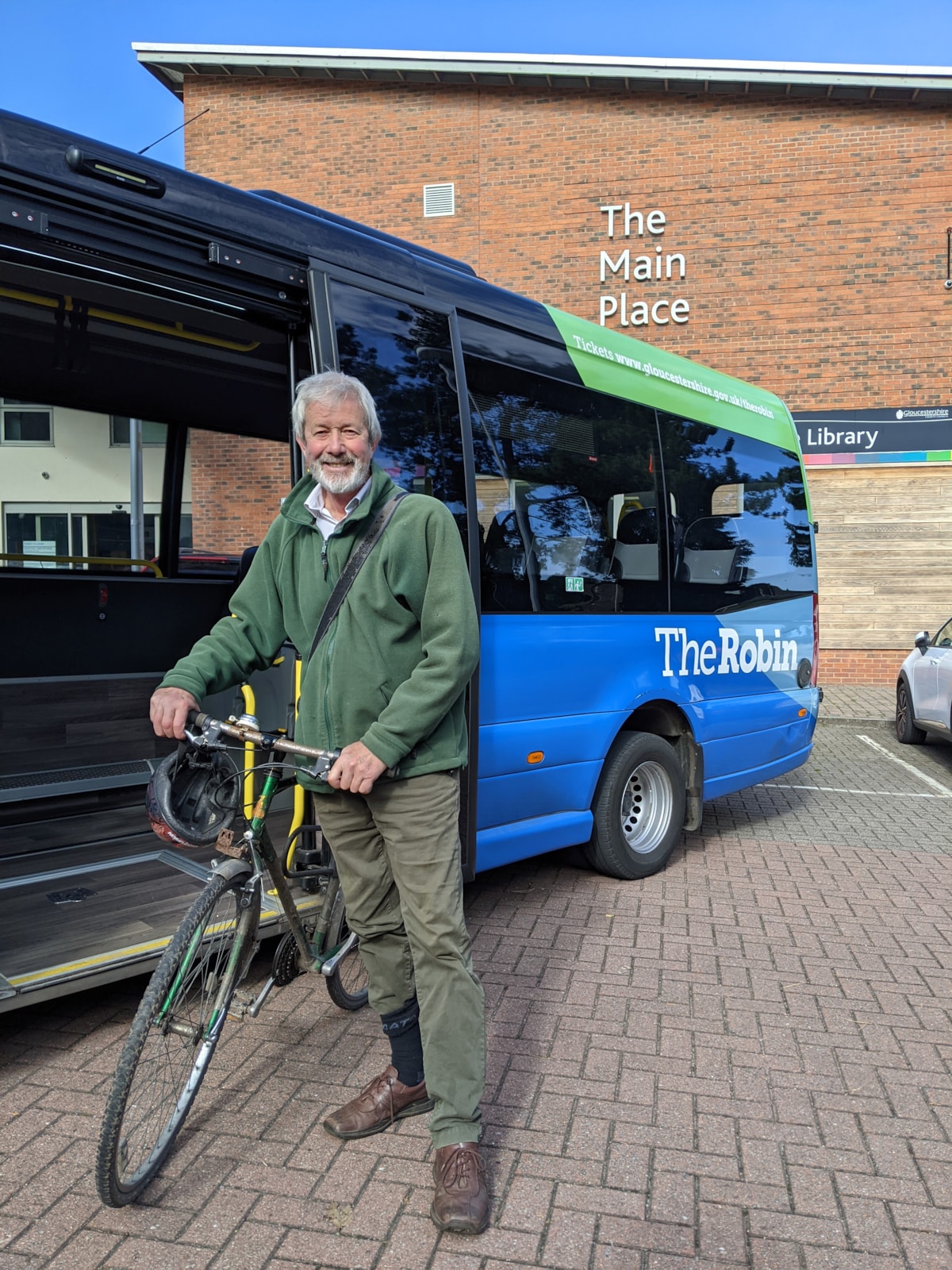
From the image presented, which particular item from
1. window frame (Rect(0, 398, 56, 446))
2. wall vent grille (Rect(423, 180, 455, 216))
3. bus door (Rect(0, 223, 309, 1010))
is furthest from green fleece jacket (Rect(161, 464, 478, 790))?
wall vent grille (Rect(423, 180, 455, 216))

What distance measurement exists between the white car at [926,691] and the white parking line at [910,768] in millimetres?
348

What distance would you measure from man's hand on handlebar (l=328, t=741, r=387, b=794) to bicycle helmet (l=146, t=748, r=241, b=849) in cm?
47

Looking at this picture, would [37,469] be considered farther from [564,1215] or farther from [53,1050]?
A: [564,1215]

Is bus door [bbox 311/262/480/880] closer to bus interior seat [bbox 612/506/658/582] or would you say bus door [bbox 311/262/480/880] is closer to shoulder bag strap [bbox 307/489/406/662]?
bus interior seat [bbox 612/506/658/582]

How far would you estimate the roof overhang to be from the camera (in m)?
15.6

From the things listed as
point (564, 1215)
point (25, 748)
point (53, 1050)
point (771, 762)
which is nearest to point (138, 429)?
point (25, 748)

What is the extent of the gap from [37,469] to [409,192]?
1302 centimetres

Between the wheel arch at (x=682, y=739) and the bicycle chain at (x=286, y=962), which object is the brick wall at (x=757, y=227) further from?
the bicycle chain at (x=286, y=962)

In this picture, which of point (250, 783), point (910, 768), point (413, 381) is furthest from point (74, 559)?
point (910, 768)

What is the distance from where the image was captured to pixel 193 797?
9.74 feet

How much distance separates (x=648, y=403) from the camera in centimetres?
587

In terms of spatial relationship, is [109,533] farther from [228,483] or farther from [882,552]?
[882,552]

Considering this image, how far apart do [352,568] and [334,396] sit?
1.54ft

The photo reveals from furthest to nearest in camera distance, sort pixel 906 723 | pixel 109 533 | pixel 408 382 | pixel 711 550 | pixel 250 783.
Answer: pixel 906 723, pixel 109 533, pixel 711 550, pixel 408 382, pixel 250 783
